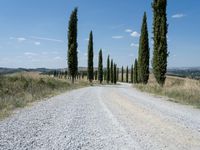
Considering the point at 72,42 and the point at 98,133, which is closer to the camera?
the point at 98,133

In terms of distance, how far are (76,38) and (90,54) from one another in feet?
64.1

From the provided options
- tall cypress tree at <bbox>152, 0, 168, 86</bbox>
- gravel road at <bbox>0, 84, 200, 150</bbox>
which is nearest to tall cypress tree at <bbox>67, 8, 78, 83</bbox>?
tall cypress tree at <bbox>152, 0, 168, 86</bbox>

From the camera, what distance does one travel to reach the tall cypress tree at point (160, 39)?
28.2 m

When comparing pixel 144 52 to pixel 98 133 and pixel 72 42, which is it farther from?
pixel 98 133

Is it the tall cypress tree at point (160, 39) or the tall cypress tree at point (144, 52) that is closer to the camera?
the tall cypress tree at point (160, 39)

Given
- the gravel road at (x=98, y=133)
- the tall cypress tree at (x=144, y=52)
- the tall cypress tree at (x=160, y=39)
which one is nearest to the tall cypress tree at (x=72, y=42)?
the tall cypress tree at (x=144, y=52)

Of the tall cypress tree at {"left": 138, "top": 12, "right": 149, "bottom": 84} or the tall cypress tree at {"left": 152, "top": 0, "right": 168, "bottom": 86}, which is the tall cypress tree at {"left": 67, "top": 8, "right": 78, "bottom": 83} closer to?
the tall cypress tree at {"left": 138, "top": 12, "right": 149, "bottom": 84}

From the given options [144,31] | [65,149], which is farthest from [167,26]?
[65,149]

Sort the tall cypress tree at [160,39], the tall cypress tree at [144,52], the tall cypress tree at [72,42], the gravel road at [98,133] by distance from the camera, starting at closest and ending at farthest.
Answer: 1. the gravel road at [98,133]
2. the tall cypress tree at [160,39]
3. the tall cypress tree at [144,52]
4. the tall cypress tree at [72,42]

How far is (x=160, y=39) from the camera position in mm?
28625

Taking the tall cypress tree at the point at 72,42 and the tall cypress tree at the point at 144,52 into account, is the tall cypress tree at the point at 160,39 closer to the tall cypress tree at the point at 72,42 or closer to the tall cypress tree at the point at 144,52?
the tall cypress tree at the point at 144,52

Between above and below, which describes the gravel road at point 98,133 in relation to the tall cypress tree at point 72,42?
below

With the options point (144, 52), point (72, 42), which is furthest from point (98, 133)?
point (72, 42)

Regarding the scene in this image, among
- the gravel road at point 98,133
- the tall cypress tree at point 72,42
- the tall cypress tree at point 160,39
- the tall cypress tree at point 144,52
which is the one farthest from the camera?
the tall cypress tree at point 72,42
